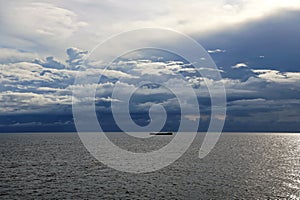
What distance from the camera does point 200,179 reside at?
97.3 meters

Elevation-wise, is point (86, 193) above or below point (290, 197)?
above

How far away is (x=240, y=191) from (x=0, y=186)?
205ft

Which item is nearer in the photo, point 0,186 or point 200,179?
point 0,186

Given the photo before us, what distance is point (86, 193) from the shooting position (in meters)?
78.1

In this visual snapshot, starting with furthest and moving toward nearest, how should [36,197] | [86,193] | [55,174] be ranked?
[55,174]
[86,193]
[36,197]

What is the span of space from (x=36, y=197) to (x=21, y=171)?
147 feet

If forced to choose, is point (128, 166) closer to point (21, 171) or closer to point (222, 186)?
point (21, 171)

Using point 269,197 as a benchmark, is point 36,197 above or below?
above

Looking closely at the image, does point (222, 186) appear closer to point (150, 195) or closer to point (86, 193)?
point (150, 195)

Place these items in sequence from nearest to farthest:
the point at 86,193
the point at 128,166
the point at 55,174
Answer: the point at 86,193, the point at 55,174, the point at 128,166

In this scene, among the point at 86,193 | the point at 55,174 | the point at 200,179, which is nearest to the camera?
the point at 86,193

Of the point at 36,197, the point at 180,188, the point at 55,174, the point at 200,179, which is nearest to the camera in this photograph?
the point at 36,197

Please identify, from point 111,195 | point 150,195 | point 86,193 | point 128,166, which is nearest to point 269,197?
point 150,195

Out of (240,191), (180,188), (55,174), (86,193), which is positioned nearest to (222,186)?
(240,191)
